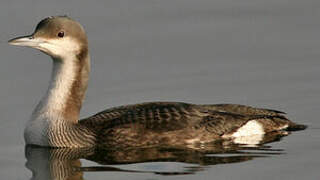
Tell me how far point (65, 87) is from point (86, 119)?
504mm

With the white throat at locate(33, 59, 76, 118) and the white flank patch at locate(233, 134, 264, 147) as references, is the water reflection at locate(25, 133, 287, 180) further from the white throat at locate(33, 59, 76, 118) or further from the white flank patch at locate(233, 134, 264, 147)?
the white throat at locate(33, 59, 76, 118)

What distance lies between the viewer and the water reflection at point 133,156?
13.0 meters

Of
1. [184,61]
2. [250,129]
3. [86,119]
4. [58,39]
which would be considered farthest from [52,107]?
[184,61]

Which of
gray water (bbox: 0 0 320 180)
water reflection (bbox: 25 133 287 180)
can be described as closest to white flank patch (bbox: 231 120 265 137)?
water reflection (bbox: 25 133 287 180)

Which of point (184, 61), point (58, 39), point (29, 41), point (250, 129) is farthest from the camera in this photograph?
point (184, 61)

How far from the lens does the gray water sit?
14.0 meters

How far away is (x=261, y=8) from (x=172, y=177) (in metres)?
6.86

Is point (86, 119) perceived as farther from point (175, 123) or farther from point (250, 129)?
point (250, 129)

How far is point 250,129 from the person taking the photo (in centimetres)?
1420

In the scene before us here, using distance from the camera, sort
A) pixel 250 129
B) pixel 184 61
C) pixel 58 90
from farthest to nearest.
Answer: pixel 184 61, pixel 250 129, pixel 58 90

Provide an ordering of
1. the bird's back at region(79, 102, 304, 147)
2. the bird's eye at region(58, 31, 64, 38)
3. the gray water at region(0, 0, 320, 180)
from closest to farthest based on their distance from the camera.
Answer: the bird's back at region(79, 102, 304, 147) → the bird's eye at region(58, 31, 64, 38) → the gray water at region(0, 0, 320, 180)

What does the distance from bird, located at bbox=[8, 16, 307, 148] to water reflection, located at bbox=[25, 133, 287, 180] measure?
13cm

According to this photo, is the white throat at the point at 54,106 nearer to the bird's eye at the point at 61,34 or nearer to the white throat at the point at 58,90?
the white throat at the point at 58,90

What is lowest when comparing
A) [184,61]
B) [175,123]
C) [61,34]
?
[175,123]
